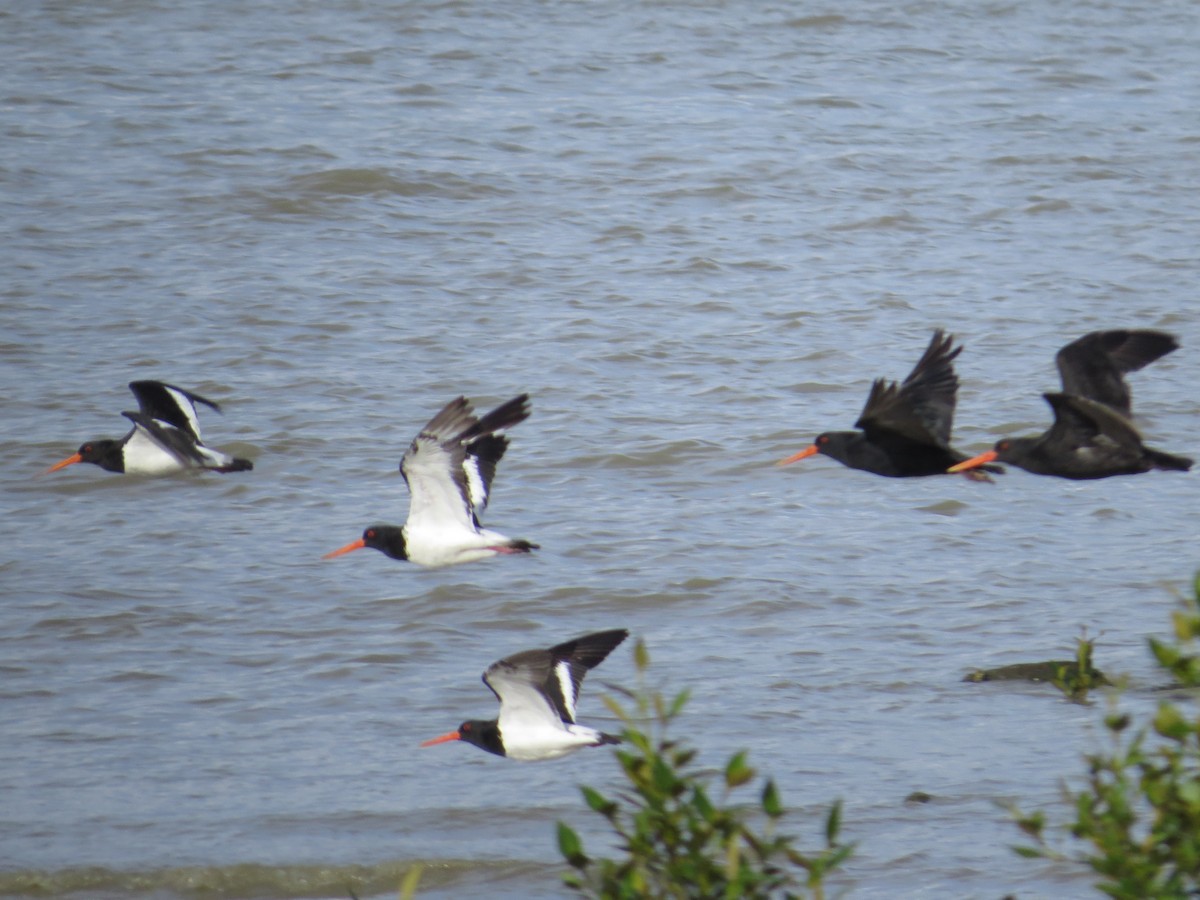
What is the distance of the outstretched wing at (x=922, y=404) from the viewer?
7.36m

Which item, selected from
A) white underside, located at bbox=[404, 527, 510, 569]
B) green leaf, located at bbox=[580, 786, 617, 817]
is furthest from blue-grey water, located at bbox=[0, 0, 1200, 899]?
green leaf, located at bbox=[580, 786, 617, 817]

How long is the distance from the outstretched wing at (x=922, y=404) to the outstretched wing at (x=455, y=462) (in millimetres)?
1549

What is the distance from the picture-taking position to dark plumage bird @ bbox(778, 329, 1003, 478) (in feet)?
24.1

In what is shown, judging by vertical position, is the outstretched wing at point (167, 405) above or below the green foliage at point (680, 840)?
below

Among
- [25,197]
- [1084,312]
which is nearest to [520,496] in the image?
[1084,312]

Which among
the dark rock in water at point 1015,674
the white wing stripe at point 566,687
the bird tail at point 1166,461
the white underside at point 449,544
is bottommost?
the dark rock in water at point 1015,674

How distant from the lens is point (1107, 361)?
7430mm

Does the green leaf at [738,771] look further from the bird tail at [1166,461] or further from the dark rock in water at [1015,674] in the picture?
the dark rock in water at [1015,674]

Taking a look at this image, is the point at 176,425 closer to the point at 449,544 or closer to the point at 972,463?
the point at 449,544

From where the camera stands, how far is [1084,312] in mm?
14078

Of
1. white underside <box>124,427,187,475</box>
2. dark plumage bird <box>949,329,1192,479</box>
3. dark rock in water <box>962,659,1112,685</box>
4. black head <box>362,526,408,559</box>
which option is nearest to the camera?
dark plumage bird <box>949,329,1192,479</box>

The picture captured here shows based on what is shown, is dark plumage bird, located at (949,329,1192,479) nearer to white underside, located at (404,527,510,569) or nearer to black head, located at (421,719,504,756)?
white underside, located at (404,527,510,569)

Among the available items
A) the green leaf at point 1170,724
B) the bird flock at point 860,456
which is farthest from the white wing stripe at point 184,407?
the green leaf at point 1170,724

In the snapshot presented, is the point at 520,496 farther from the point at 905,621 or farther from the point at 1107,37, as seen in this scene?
the point at 1107,37
